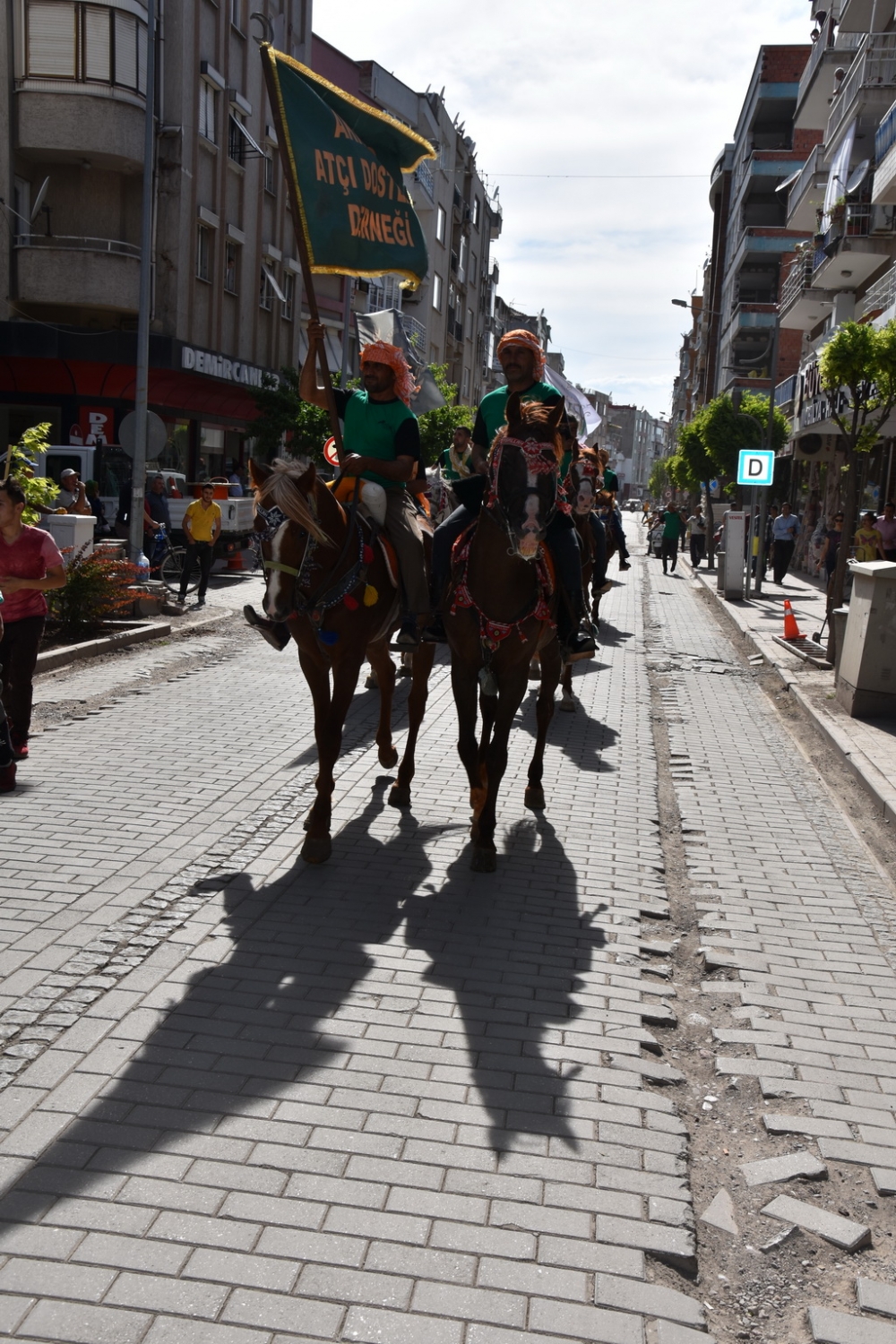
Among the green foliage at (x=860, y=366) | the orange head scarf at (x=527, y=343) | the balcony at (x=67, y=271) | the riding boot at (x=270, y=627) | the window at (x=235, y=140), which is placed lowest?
the riding boot at (x=270, y=627)

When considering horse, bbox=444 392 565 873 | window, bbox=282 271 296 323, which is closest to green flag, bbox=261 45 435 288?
horse, bbox=444 392 565 873

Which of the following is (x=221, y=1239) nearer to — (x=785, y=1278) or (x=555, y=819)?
(x=785, y=1278)

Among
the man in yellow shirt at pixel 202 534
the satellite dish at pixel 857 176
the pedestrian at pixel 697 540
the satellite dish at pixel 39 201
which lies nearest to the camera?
the man in yellow shirt at pixel 202 534

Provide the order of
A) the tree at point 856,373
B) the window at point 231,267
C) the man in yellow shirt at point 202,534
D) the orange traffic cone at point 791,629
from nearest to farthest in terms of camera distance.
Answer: the tree at point 856,373 < the orange traffic cone at point 791,629 < the man in yellow shirt at point 202,534 < the window at point 231,267

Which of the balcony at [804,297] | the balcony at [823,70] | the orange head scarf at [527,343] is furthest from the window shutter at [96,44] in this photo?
the orange head scarf at [527,343]

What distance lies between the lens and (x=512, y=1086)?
13.2 feet

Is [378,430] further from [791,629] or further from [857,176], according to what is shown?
[857,176]

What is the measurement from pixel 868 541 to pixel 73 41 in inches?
816

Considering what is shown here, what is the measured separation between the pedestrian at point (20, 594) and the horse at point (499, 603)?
288 centimetres

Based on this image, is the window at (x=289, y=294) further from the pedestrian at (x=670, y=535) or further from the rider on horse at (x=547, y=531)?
the rider on horse at (x=547, y=531)

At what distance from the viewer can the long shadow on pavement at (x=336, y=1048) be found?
3.48 m

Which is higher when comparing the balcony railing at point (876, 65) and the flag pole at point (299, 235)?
the balcony railing at point (876, 65)

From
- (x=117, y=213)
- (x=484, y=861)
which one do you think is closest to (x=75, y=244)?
(x=117, y=213)

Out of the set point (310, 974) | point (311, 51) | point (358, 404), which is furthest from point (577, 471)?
point (311, 51)
